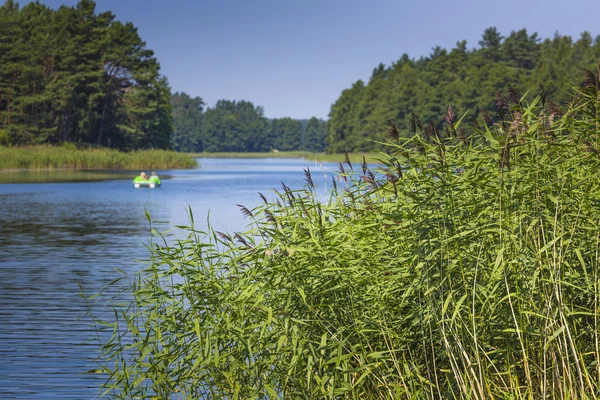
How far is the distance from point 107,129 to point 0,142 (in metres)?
16.1

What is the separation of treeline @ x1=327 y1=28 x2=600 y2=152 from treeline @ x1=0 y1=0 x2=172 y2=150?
1161 inches

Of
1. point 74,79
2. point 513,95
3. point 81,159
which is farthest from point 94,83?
point 513,95

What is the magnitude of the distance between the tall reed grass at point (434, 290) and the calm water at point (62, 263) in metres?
1.04

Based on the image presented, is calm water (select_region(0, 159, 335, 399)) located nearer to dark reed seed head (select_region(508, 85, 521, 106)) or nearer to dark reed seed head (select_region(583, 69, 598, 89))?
dark reed seed head (select_region(508, 85, 521, 106))

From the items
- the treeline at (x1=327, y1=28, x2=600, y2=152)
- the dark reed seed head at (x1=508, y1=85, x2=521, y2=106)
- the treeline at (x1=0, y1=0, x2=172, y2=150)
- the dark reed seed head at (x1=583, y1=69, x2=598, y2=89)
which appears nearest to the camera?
the dark reed seed head at (x1=508, y1=85, x2=521, y2=106)

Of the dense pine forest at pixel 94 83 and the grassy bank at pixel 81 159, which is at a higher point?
the dense pine forest at pixel 94 83

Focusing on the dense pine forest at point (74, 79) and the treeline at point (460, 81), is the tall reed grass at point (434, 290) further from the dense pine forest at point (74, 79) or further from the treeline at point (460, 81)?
the treeline at point (460, 81)

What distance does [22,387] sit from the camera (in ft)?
26.6

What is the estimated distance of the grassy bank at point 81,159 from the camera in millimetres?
58375

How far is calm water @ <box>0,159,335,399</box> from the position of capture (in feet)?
28.4

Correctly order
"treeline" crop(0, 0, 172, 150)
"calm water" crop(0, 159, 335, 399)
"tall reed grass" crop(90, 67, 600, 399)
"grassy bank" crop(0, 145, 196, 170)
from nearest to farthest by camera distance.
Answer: "tall reed grass" crop(90, 67, 600, 399) → "calm water" crop(0, 159, 335, 399) → "grassy bank" crop(0, 145, 196, 170) → "treeline" crop(0, 0, 172, 150)

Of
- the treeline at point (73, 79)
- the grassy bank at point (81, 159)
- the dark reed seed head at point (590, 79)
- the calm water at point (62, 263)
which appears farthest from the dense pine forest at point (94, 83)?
the dark reed seed head at point (590, 79)

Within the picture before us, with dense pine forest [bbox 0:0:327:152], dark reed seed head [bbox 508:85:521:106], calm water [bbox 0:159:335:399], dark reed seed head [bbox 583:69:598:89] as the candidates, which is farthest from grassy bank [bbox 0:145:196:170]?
dark reed seed head [bbox 583:69:598:89]

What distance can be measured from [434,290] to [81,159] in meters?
60.5
